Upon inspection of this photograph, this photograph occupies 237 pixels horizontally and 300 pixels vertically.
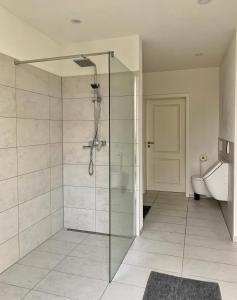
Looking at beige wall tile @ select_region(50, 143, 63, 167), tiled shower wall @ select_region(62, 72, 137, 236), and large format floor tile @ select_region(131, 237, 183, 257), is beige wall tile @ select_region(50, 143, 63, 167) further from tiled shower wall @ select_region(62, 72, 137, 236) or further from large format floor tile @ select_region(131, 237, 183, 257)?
large format floor tile @ select_region(131, 237, 183, 257)

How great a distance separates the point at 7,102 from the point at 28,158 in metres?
0.64

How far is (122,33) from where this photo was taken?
115 inches

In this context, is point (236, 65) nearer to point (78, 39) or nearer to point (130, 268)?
point (78, 39)

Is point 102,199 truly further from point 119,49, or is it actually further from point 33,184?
point 119,49

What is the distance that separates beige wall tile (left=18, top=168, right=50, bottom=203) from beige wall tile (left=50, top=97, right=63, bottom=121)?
2.23 ft

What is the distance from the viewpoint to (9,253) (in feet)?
7.95

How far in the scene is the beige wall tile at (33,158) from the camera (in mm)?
2570

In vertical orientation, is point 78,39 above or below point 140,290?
above

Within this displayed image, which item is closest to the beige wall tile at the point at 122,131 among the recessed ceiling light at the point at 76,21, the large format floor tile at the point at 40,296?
the recessed ceiling light at the point at 76,21

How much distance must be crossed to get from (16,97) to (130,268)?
6.65 ft

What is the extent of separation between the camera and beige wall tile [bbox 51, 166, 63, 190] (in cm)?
312

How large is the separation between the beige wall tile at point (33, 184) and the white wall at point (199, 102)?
3.07 meters

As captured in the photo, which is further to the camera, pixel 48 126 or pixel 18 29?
pixel 48 126

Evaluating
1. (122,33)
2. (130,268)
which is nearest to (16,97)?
(122,33)
